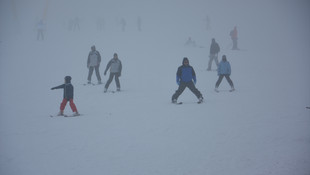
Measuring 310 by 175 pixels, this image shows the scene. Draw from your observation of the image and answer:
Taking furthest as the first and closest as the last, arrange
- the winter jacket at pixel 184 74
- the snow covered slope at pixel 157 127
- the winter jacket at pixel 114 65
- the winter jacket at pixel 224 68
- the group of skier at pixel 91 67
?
1. the winter jacket at pixel 114 65
2. the winter jacket at pixel 224 68
3. the winter jacket at pixel 184 74
4. the group of skier at pixel 91 67
5. the snow covered slope at pixel 157 127

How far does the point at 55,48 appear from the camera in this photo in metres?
25.2

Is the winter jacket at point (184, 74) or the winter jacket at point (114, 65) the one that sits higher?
the winter jacket at point (114, 65)

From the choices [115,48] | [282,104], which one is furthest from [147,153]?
[115,48]

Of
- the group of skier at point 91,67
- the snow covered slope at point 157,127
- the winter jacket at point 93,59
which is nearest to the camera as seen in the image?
the snow covered slope at point 157,127

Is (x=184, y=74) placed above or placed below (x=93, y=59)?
below

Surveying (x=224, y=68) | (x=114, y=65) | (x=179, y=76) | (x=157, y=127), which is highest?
(x=114, y=65)

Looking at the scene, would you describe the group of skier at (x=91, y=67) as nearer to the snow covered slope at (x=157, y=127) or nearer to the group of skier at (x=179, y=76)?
the group of skier at (x=179, y=76)

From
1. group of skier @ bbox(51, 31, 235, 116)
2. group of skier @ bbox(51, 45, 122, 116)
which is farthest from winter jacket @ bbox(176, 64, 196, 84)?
group of skier @ bbox(51, 45, 122, 116)

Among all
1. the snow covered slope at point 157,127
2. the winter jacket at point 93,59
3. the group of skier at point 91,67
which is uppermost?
the winter jacket at point 93,59

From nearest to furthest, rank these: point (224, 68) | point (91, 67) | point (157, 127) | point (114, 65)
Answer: point (157, 127) → point (224, 68) → point (114, 65) → point (91, 67)

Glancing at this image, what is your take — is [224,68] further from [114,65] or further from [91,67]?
[91,67]

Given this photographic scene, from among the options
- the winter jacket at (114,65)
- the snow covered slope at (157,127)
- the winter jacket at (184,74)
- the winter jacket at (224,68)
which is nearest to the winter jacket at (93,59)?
the snow covered slope at (157,127)

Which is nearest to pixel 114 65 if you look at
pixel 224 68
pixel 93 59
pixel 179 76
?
pixel 93 59

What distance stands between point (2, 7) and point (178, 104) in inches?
2970
